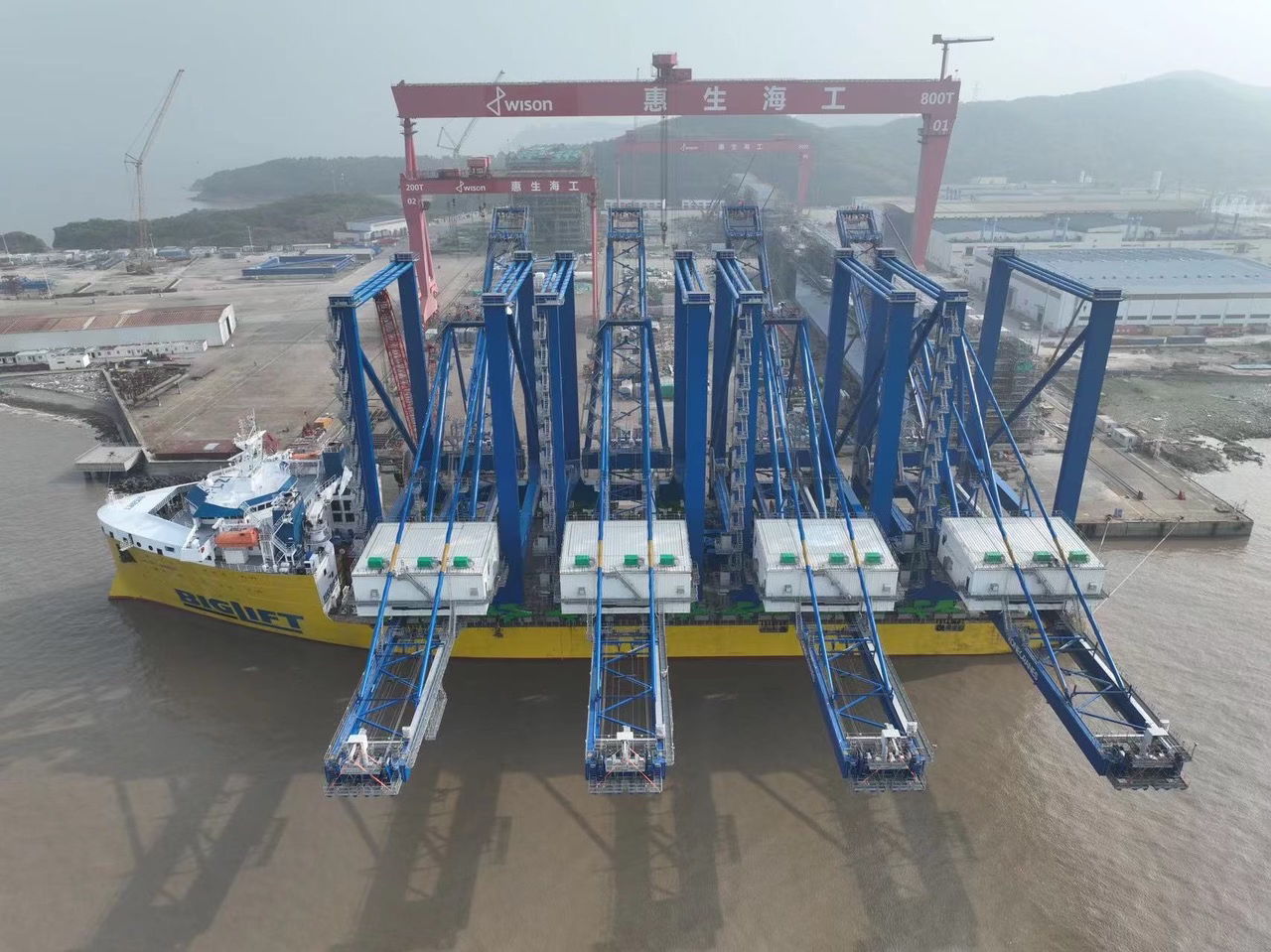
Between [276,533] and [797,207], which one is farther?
[797,207]

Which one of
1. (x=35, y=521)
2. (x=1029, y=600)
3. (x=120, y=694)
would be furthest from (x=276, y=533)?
(x=1029, y=600)

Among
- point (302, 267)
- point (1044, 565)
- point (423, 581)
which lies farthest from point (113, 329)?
point (1044, 565)

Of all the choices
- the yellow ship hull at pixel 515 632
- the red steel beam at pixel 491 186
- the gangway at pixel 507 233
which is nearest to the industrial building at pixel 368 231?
the red steel beam at pixel 491 186

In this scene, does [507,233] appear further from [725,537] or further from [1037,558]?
[1037,558]

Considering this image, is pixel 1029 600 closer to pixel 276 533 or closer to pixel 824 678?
pixel 824 678

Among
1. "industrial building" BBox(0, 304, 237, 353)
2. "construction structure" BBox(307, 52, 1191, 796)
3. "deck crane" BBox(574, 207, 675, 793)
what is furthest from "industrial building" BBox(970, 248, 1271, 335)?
"industrial building" BBox(0, 304, 237, 353)

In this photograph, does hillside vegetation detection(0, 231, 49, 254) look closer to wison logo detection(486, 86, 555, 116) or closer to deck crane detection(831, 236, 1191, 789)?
wison logo detection(486, 86, 555, 116)
